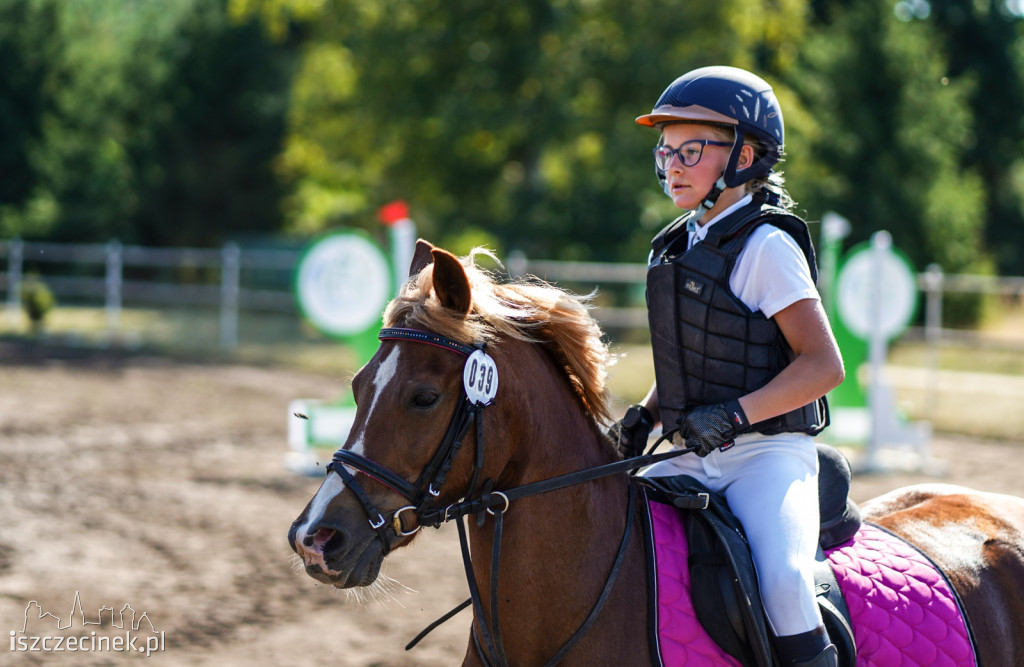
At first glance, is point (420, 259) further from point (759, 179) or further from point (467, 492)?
point (759, 179)

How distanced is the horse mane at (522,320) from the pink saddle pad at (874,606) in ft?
1.28

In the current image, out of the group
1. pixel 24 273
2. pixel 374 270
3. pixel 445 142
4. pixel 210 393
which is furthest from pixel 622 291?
pixel 24 273

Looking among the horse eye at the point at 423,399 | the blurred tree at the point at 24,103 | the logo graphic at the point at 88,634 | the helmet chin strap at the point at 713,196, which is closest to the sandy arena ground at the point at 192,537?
the logo graphic at the point at 88,634

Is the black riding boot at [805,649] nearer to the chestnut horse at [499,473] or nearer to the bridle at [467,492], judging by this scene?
the chestnut horse at [499,473]

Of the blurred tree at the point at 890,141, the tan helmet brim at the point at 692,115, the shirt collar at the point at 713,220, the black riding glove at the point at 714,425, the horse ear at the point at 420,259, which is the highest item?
the blurred tree at the point at 890,141

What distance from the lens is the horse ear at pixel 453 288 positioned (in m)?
2.16

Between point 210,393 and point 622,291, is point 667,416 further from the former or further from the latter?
point 622,291

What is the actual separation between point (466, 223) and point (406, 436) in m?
23.1

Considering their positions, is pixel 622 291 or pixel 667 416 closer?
pixel 667 416

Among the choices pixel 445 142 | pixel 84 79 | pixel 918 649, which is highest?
pixel 84 79

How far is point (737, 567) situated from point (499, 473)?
602 mm

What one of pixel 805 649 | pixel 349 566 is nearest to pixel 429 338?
pixel 349 566

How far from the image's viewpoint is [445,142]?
22578mm

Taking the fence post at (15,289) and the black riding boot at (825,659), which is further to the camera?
the fence post at (15,289)
